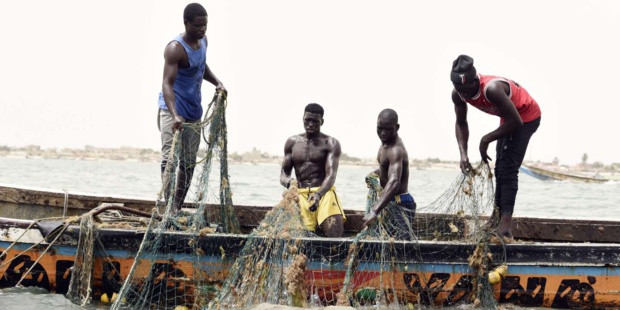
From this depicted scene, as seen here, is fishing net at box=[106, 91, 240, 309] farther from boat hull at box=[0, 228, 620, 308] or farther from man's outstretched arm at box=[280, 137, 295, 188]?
man's outstretched arm at box=[280, 137, 295, 188]

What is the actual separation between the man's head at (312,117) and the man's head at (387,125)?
29.4 inches

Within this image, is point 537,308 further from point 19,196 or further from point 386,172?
point 19,196

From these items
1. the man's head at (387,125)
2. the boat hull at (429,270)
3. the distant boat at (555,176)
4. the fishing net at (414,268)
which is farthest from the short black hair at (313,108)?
the distant boat at (555,176)

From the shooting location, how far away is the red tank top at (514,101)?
653 cm

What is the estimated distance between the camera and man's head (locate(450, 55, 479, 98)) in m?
6.38

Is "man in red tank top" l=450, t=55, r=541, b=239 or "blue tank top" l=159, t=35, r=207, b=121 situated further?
"blue tank top" l=159, t=35, r=207, b=121

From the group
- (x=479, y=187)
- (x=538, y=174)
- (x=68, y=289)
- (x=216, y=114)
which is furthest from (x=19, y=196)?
(x=538, y=174)

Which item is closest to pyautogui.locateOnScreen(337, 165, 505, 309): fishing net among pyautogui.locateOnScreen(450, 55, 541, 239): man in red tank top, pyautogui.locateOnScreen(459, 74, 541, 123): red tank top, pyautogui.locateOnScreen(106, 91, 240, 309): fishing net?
pyautogui.locateOnScreen(450, 55, 541, 239): man in red tank top

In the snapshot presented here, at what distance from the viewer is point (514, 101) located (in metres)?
6.68

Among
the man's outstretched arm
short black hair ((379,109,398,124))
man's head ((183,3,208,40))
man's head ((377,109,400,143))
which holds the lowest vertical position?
the man's outstretched arm

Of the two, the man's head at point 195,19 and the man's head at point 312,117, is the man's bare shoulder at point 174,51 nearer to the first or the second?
the man's head at point 195,19

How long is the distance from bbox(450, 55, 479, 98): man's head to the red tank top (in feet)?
0.28

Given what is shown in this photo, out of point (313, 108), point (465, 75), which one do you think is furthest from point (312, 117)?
point (465, 75)

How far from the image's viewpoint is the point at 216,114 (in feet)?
23.8
